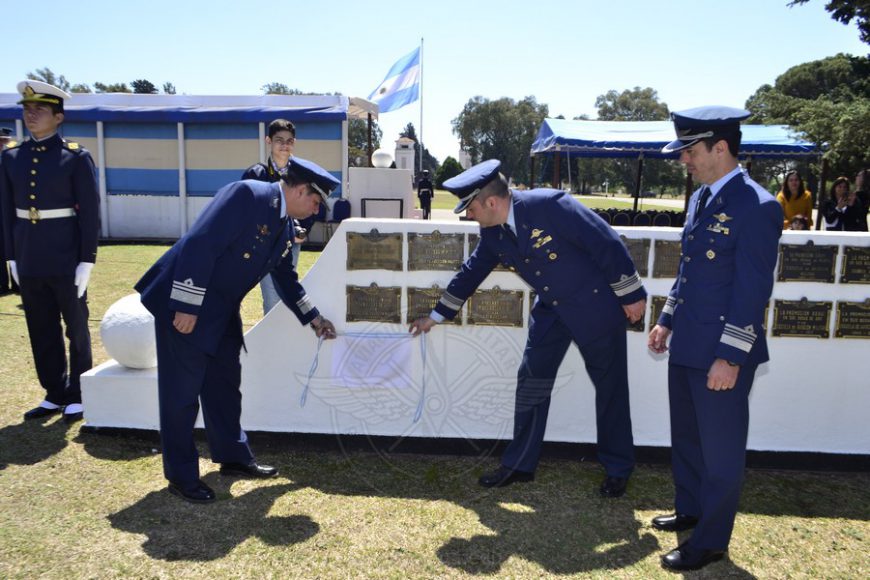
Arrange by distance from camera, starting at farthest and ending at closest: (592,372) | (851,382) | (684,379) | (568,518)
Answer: (851,382), (592,372), (568,518), (684,379)

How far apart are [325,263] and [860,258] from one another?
2977 millimetres

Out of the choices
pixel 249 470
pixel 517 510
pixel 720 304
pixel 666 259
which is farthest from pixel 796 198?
pixel 249 470

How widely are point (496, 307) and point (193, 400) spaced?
1714mm

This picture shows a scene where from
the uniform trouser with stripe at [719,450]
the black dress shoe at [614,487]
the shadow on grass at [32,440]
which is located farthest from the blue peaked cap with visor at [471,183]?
the shadow on grass at [32,440]

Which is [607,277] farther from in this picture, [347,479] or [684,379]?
[347,479]

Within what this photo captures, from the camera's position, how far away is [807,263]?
354 centimetres

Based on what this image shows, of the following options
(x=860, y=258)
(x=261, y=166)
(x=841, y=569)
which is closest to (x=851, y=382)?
(x=860, y=258)

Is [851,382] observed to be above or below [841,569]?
above

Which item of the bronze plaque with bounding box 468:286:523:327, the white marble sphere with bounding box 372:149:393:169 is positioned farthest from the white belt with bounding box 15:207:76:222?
the white marble sphere with bounding box 372:149:393:169

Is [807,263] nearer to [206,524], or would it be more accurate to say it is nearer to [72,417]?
[206,524]

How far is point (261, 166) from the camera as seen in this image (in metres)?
4.71

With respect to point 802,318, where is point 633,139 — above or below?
above

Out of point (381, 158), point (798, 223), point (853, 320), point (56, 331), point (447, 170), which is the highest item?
point (447, 170)

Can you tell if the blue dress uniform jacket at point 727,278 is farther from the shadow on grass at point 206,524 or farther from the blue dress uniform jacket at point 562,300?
the shadow on grass at point 206,524
